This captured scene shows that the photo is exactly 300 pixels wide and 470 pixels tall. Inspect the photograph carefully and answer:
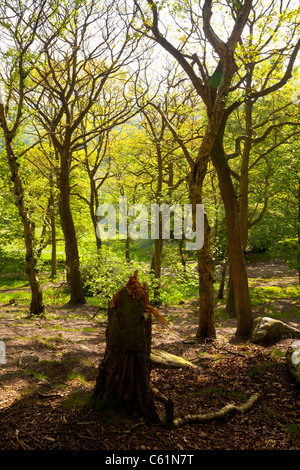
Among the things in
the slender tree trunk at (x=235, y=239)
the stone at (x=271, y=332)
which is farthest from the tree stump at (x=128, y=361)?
the slender tree trunk at (x=235, y=239)

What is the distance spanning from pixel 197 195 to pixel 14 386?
558cm

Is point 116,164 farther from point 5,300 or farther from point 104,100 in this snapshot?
point 5,300

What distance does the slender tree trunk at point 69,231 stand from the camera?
1380 cm

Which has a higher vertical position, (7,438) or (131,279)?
(131,279)

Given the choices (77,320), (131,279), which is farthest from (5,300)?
(131,279)

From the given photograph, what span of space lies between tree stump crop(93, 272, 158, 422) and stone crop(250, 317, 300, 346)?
4.33 meters

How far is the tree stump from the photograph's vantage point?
3480 mm

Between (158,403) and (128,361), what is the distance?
3.19ft

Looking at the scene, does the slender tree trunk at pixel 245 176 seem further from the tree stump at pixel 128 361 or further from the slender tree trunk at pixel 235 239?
the tree stump at pixel 128 361

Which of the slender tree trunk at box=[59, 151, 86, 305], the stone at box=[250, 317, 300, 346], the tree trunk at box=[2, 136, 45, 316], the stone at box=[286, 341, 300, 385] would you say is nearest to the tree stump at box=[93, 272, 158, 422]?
the stone at box=[286, 341, 300, 385]

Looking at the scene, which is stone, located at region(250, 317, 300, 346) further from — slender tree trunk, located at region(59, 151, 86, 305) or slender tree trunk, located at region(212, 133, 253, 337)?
slender tree trunk, located at region(59, 151, 86, 305)

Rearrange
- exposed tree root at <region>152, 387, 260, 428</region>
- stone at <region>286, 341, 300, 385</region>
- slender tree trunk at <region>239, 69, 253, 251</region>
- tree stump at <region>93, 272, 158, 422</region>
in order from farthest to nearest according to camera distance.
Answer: slender tree trunk at <region>239, 69, 253, 251</region> → stone at <region>286, 341, 300, 385</region> → tree stump at <region>93, 272, 158, 422</region> → exposed tree root at <region>152, 387, 260, 428</region>
